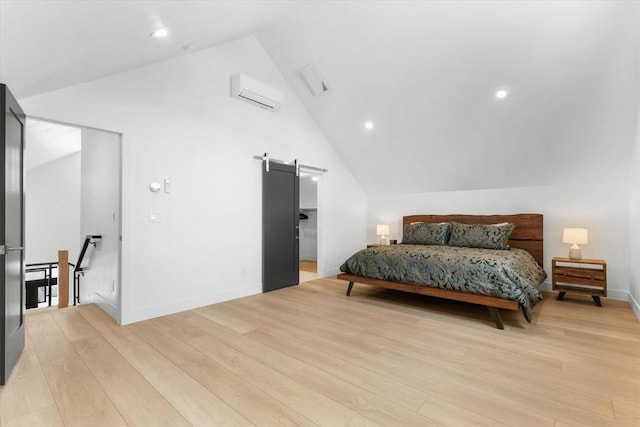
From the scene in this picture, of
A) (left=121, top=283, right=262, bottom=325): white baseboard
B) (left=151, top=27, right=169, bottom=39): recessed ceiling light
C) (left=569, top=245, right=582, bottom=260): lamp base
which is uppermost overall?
(left=151, top=27, right=169, bottom=39): recessed ceiling light

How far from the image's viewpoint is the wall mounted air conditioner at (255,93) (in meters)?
3.95

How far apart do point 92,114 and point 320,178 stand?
134 inches

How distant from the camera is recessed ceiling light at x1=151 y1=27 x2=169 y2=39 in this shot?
2135 mm

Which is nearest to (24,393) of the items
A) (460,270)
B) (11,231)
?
(11,231)

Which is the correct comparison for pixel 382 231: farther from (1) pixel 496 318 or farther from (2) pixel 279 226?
(1) pixel 496 318

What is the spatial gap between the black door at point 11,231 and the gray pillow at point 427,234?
15.2 feet

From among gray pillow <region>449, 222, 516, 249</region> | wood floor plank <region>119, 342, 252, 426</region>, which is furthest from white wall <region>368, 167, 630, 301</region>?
wood floor plank <region>119, 342, 252, 426</region>

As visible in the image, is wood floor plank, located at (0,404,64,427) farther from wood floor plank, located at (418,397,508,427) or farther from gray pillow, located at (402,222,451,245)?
gray pillow, located at (402,222,451,245)

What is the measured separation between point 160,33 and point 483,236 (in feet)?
14.6

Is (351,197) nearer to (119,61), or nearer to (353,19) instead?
(353,19)

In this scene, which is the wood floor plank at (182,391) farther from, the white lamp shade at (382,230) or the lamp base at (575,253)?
the lamp base at (575,253)

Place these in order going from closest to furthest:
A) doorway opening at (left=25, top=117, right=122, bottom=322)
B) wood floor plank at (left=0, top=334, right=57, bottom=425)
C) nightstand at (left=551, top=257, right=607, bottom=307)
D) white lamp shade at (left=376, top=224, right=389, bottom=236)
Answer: wood floor plank at (left=0, top=334, right=57, bottom=425) → doorway opening at (left=25, top=117, right=122, bottom=322) → nightstand at (left=551, top=257, right=607, bottom=307) → white lamp shade at (left=376, top=224, right=389, bottom=236)

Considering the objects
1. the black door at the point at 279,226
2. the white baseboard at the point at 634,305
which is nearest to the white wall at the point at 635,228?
the white baseboard at the point at 634,305

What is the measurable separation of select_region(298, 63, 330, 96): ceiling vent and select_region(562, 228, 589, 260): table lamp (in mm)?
3900
